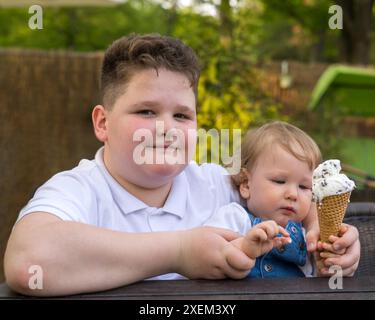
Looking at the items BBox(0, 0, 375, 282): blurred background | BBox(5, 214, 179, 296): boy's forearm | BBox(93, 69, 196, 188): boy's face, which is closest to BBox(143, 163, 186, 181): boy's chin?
BBox(93, 69, 196, 188): boy's face

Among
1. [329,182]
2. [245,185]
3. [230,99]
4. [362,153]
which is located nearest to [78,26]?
[362,153]

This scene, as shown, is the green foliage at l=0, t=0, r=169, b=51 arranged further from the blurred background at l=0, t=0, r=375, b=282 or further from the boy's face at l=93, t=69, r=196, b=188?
the boy's face at l=93, t=69, r=196, b=188

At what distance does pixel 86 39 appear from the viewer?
18.2m

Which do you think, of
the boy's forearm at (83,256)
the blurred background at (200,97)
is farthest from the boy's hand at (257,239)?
the blurred background at (200,97)

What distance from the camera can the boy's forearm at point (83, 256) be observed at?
1.32 metres

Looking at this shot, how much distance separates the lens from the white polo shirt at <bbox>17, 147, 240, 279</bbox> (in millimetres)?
1561

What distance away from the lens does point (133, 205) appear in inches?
71.2

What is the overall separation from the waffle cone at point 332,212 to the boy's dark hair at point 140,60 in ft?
1.76

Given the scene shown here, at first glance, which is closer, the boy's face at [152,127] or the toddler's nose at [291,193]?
the boy's face at [152,127]

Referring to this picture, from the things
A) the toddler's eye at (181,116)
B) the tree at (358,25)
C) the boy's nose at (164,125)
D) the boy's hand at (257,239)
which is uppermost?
the tree at (358,25)

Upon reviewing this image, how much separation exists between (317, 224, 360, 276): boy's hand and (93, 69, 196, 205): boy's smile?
1.50 feet

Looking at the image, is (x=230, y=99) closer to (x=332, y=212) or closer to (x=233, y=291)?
(x=332, y=212)

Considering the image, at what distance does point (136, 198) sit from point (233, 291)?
0.57m

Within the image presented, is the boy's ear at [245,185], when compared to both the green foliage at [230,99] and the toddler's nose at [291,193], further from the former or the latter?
the green foliage at [230,99]
